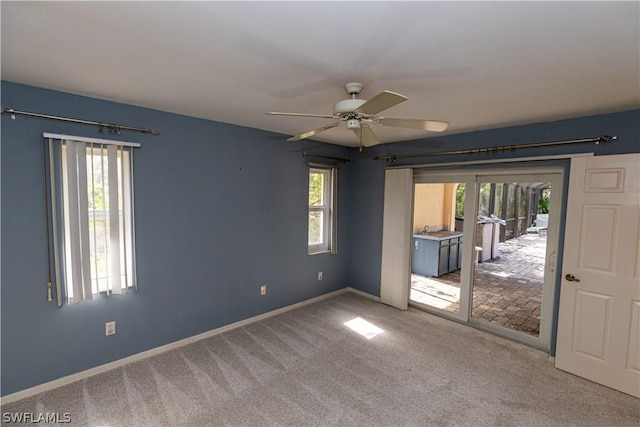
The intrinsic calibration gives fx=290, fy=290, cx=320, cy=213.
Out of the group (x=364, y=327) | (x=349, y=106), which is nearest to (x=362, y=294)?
(x=364, y=327)

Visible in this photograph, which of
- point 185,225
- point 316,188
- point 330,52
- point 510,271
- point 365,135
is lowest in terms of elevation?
point 510,271

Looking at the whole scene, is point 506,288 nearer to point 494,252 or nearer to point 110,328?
point 494,252

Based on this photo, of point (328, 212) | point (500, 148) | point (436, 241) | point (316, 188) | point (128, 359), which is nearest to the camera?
point (128, 359)

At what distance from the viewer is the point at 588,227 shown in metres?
→ 2.68

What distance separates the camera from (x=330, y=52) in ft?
5.39

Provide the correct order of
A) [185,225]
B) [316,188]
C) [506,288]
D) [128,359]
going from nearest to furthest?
[128,359] → [185,225] → [506,288] → [316,188]

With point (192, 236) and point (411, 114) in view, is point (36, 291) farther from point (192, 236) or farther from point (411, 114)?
point (411, 114)

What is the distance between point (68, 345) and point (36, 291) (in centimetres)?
54

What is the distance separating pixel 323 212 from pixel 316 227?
10.5 inches

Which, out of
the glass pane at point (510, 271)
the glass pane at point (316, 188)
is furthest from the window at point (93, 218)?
the glass pane at point (510, 271)

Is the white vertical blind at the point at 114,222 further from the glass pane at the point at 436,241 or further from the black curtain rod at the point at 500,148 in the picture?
the glass pane at the point at 436,241

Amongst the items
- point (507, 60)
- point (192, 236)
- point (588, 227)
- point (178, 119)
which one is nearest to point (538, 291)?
point (588, 227)

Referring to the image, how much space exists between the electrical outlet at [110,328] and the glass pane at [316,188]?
9.16ft

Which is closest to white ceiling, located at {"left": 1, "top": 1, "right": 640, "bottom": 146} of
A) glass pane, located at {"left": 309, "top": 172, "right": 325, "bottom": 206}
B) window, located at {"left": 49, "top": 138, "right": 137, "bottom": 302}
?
window, located at {"left": 49, "top": 138, "right": 137, "bottom": 302}
